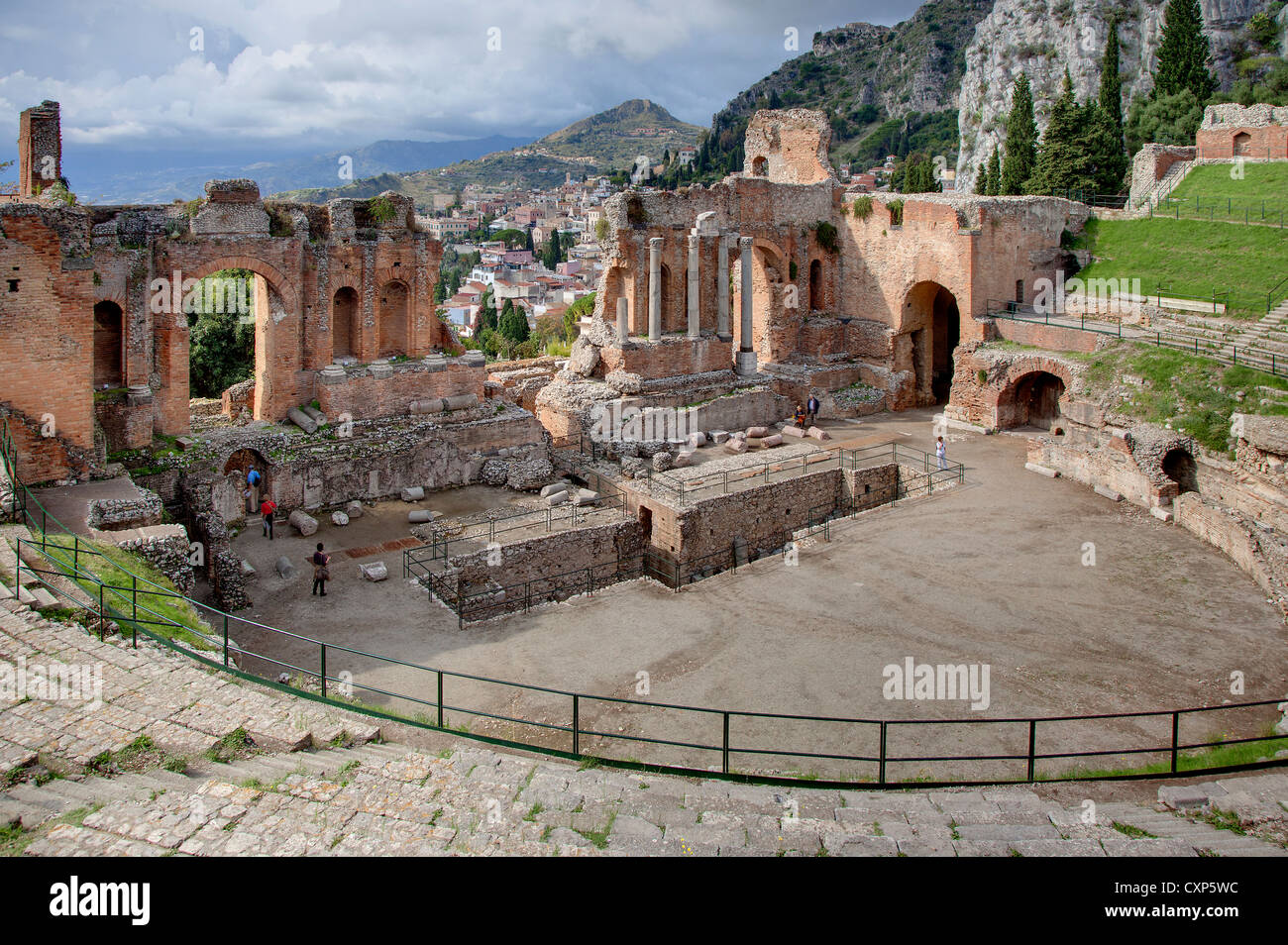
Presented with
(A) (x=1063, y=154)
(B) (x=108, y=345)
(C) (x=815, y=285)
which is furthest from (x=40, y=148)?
(A) (x=1063, y=154)

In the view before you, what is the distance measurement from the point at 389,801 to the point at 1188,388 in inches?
855

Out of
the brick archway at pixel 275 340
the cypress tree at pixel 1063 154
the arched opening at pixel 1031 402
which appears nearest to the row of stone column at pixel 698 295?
the arched opening at pixel 1031 402

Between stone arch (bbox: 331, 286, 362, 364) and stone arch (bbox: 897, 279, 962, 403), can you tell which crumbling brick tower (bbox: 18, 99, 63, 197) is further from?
stone arch (bbox: 897, 279, 962, 403)

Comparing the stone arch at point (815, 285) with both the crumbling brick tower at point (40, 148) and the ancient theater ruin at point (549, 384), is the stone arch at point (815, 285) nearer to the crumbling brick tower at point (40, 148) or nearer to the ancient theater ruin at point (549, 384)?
the ancient theater ruin at point (549, 384)

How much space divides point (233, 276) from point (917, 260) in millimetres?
23626

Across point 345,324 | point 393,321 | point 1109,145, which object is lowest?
point 345,324

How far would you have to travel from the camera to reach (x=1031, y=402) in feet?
101

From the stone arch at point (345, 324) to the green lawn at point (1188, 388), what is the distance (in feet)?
61.5

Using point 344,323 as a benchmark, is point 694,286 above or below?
above

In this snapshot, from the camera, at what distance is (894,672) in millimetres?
15898

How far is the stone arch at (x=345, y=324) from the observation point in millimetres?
25188

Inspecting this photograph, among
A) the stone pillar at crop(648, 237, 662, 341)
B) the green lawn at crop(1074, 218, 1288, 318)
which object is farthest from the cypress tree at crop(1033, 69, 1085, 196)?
the stone pillar at crop(648, 237, 662, 341)

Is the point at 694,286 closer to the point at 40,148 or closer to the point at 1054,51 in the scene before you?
the point at 40,148

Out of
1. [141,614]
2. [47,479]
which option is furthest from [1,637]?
[47,479]
